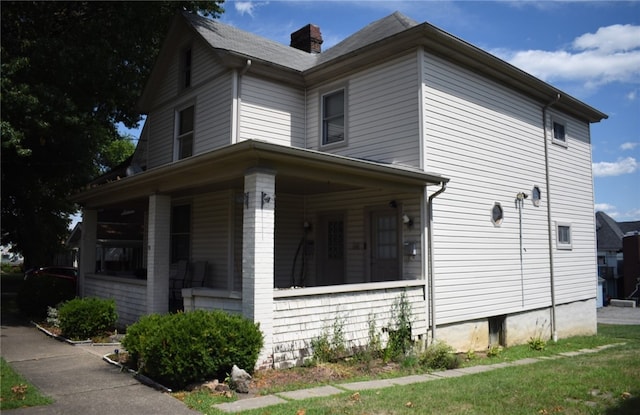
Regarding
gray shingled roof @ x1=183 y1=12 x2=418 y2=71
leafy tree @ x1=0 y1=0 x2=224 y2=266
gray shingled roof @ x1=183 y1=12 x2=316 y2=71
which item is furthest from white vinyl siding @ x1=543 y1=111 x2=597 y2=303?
leafy tree @ x1=0 y1=0 x2=224 y2=266

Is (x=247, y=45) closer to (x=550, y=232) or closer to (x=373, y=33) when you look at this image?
(x=373, y=33)

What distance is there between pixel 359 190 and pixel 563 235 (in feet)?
22.9

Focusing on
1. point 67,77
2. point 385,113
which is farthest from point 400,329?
point 67,77

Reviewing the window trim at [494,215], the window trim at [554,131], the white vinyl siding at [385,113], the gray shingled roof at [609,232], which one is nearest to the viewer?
the white vinyl siding at [385,113]

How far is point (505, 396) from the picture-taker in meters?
6.46

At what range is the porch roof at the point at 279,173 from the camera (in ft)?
25.4

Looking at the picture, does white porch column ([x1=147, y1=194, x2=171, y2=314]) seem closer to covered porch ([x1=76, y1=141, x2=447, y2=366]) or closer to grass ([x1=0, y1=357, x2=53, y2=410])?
covered porch ([x1=76, y1=141, x2=447, y2=366])

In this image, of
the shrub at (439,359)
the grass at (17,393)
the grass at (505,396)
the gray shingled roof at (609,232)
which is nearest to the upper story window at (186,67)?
the grass at (17,393)

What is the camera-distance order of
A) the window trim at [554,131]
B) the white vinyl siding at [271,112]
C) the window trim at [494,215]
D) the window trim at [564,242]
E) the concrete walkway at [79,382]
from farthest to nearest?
the window trim at [554,131], the window trim at [564,242], the window trim at [494,215], the white vinyl siding at [271,112], the concrete walkway at [79,382]

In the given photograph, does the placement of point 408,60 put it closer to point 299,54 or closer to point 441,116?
point 441,116

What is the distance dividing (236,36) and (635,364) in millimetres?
11520

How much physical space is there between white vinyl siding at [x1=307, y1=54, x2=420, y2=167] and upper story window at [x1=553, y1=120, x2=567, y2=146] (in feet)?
20.8

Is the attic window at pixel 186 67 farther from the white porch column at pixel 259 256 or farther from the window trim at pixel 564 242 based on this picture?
the window trim at pixel 564 242

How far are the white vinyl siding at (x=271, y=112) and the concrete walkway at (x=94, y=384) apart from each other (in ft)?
18.3
